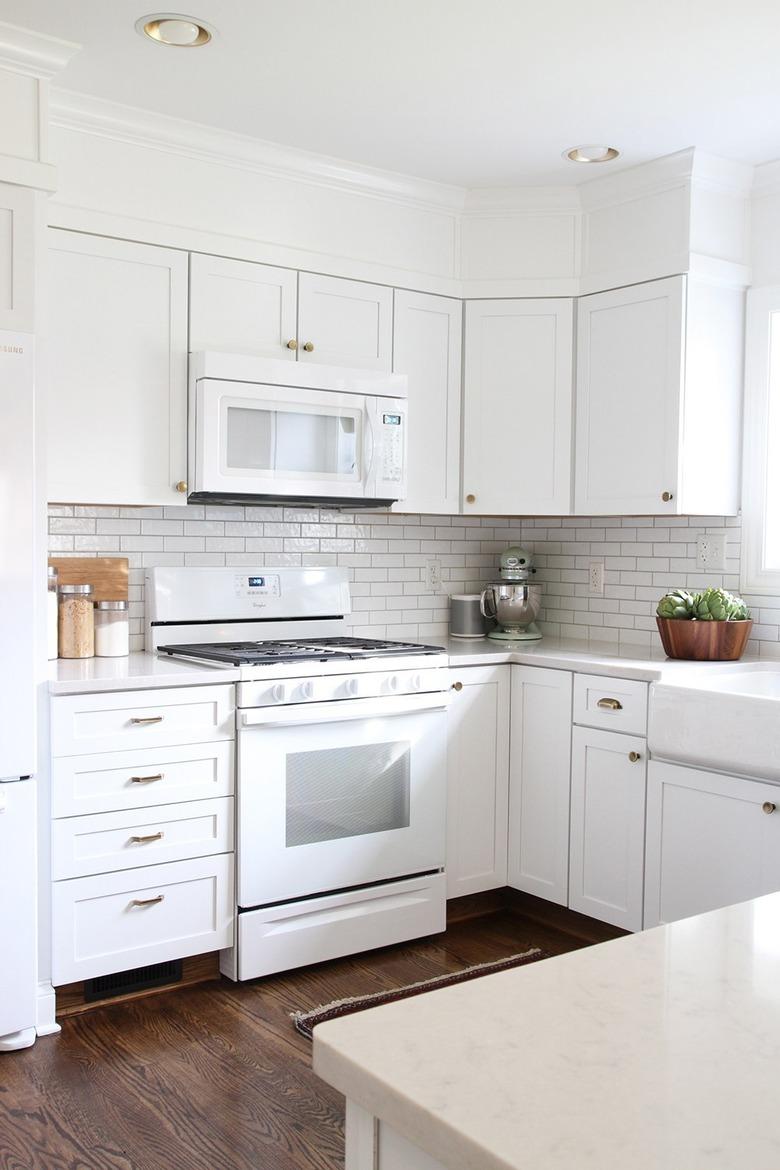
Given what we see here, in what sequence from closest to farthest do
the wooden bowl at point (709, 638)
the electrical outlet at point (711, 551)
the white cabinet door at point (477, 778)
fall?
the wooden bowl at point (709, 638) → the white cabinet door at point (477, 778) → the electrical outlet at point (711, 551)

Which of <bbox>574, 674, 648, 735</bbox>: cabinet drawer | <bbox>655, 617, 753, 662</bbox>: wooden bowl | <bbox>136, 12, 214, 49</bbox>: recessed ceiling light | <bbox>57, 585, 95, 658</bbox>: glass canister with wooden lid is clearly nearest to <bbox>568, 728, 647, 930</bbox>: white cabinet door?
<bbox>574, 674, 648, 735</bbox>: cabinet drawer

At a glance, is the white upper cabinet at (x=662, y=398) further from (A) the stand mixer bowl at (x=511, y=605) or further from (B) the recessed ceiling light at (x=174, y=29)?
(B) the recessed ceiling light at (x=174, y=29)

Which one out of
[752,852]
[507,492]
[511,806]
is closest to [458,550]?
[507,492]

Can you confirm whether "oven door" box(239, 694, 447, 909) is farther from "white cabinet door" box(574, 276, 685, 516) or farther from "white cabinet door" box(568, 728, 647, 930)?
"white cabinet door" box(574, 276, 685, 516)

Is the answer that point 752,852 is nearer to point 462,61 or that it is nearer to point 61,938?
point 61,938

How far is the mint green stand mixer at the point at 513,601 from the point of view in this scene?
4.09 metres

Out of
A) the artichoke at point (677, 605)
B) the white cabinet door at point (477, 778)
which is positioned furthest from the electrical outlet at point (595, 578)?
the white cabinet door at point (477, 778)

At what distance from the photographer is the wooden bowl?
348 cm

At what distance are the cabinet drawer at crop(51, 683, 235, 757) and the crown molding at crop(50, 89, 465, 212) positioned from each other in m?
1.64

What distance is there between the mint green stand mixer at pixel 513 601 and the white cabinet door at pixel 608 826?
28.2 inches

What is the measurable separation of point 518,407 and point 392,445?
0.55 metres

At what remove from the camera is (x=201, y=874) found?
3.04 meters

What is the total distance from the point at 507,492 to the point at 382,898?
58.8 inches

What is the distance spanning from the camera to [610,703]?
3371 mm
